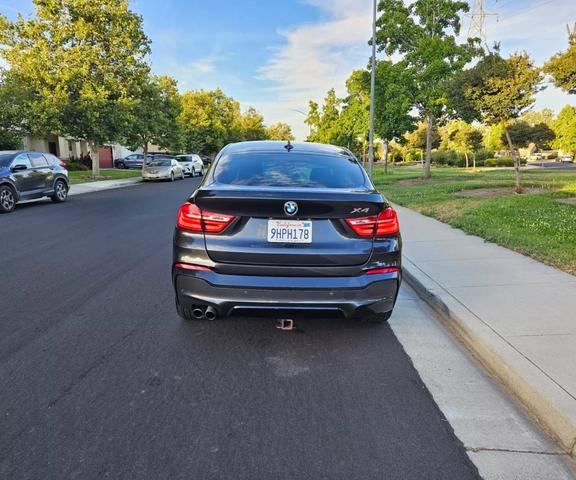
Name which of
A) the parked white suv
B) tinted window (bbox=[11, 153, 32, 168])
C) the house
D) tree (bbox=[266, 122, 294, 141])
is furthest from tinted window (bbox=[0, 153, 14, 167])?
tree (bbox=[266, 122, 294, 141])

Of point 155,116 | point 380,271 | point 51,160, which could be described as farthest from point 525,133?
point 380,271

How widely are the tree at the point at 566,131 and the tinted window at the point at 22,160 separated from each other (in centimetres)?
5344

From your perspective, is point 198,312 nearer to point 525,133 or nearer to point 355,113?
point 355,113

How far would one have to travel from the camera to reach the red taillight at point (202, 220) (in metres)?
3.46

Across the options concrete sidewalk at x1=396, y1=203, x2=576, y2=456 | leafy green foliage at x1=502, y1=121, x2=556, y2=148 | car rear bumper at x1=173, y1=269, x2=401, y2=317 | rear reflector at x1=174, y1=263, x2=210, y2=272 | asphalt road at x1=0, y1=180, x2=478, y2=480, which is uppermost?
leafy green foliage at x1=502, y1=121, x2=556, y2=148

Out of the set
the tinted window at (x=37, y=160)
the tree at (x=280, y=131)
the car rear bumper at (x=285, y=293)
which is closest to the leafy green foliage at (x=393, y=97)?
the tinted window at (x=37, y=160)

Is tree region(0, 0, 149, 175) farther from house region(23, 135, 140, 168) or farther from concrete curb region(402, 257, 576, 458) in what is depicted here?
concrete curb region(402, 257, 576, 458)

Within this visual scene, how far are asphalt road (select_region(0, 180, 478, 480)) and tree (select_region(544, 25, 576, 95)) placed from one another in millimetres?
9943

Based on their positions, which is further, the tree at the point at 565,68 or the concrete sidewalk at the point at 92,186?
the concrete sidewalk at the point at 92,186

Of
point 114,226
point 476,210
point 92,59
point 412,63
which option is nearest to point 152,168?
point 92,59

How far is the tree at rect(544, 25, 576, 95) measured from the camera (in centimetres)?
1067

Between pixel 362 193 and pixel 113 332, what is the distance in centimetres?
255

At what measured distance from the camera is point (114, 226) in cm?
1020

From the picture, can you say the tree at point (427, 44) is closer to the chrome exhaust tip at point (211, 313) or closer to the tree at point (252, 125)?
the chrome exhaust tip at point (211, 313)
